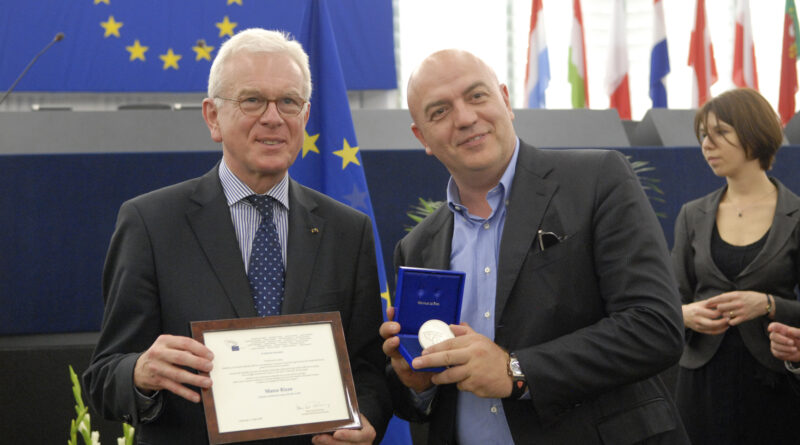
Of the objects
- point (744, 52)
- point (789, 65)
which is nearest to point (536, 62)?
point (744, 52)

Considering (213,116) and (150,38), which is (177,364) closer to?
(213,116)

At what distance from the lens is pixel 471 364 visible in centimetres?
156

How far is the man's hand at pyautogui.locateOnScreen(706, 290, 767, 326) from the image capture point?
252 cm

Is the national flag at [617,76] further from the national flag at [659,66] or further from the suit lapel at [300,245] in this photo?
the suit lapel at [300,245]

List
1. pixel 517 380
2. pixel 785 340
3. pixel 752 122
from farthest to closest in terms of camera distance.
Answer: pixel 752 122
pixel 785 340
pixel 517 380

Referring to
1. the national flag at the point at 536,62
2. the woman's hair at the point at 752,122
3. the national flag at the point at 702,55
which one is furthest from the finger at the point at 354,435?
the national flag at the point at 702,55

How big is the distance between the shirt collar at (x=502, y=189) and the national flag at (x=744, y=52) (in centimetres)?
702

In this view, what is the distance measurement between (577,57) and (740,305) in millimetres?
5922

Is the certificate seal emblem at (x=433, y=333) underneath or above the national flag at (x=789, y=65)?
underneath

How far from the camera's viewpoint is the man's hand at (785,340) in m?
2.45

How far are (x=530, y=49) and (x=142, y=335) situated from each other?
6982 mm

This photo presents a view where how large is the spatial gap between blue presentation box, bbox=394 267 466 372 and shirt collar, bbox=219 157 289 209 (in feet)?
1.49

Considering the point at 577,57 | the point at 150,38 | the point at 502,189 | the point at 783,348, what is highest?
the point at 150,38

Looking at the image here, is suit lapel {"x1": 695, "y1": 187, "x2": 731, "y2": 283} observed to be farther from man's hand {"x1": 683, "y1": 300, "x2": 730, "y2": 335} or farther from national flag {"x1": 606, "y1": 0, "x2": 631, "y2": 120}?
national flag {"x1": 606, "y1": 0, "x2": 631, "y2": 120}
